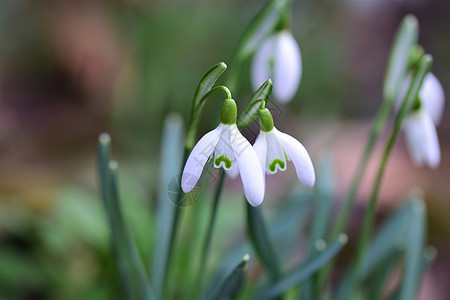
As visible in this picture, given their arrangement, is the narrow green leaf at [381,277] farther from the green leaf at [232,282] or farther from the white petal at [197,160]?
the white petal at [197,160]

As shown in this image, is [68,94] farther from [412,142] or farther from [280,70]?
[412,142]

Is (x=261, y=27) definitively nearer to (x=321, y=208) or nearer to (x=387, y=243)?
(x=321, y=208)

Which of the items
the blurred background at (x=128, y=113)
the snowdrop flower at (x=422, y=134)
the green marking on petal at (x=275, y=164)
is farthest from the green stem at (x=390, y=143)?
the blurred background at (x=128, y=113)

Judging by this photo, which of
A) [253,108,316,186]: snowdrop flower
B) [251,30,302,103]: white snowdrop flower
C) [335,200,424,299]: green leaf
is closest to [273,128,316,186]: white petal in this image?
Answer: [253,108,316,186]: snowdrop flower

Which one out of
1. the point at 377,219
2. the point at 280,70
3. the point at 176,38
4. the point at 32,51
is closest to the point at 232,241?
the point at 377,219

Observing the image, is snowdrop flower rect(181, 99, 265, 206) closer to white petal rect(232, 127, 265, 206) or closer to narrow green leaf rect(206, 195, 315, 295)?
white petal rect(232, 127, 265, 206)
